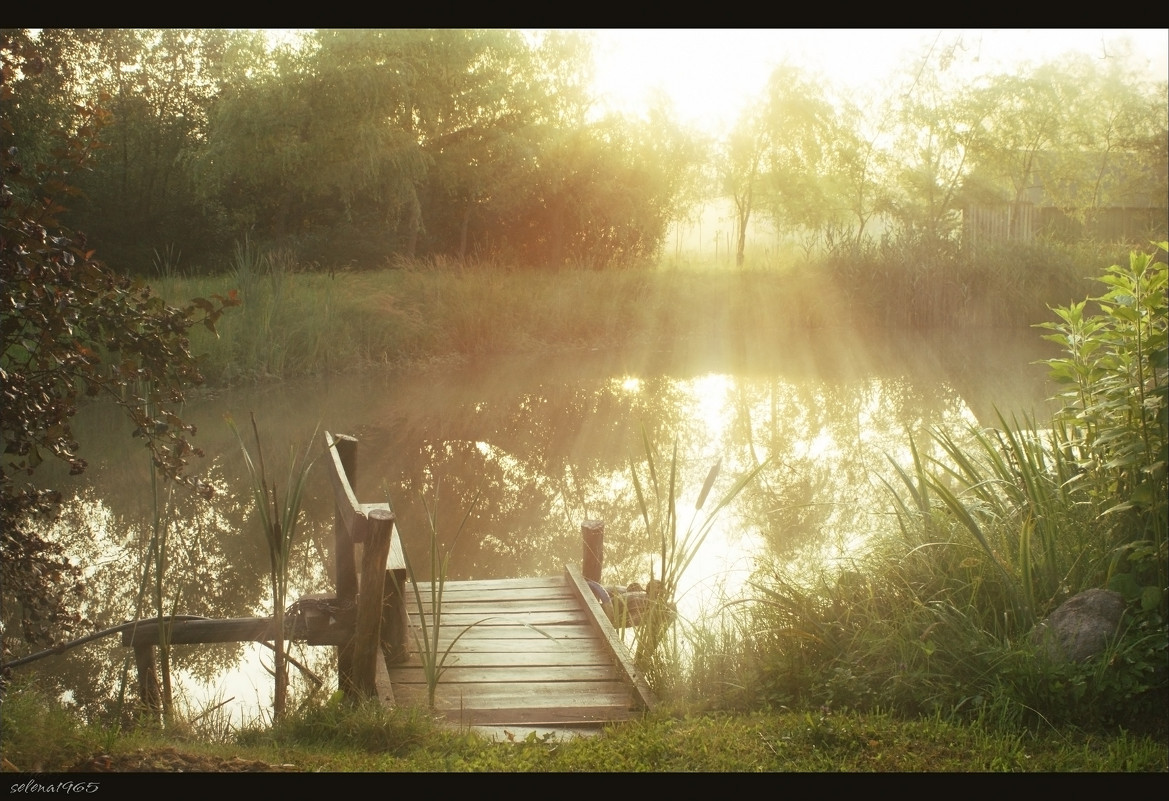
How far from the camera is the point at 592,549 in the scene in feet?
19.2

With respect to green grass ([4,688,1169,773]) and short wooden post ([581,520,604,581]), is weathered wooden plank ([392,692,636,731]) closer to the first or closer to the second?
green grass ([4,688,1169,773])

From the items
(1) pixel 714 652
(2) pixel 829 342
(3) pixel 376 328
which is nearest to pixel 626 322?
(2) pixel 829 342

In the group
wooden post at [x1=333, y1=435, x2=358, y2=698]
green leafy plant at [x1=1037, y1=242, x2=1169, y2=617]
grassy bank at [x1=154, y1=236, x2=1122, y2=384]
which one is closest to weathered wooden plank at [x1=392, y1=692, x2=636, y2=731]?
wooden post at [x1=333, y1=435, x2=358, y2=698]

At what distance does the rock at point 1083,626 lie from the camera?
10.7 feet

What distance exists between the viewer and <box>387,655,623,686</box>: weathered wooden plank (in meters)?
4.35

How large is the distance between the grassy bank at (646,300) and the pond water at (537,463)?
58 centimetres

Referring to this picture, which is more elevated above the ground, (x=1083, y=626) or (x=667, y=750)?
(x=1083, y=626)

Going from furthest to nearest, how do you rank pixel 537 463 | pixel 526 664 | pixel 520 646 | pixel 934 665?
1. pixel 537 463
2. pixel 520 646
3. pixel 526 664
4. pixel 934 665

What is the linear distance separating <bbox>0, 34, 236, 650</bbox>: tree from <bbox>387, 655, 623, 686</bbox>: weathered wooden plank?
52.6 inches

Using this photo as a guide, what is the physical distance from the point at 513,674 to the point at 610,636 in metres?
0.50

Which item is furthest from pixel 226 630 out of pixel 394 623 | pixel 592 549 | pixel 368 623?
pixel 592 549

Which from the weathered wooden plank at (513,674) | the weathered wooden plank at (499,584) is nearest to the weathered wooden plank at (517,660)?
the weathered wooden plank at (513,674)

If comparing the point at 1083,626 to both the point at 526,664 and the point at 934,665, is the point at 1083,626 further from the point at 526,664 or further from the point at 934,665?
the point at 526,664
